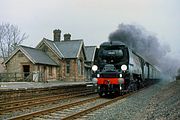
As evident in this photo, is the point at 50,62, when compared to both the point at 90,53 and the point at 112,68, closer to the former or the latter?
the point at 90,53

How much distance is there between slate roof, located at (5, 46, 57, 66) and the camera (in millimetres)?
35469

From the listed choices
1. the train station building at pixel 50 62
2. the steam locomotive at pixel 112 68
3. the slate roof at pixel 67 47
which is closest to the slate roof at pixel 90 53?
the train station building at pixel 50 62

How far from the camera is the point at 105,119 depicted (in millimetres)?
9922

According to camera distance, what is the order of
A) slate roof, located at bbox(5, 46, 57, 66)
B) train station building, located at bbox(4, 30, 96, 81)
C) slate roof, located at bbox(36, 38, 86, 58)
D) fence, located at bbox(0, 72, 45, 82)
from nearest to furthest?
1. fence, located at bbox(0, 72, 45, 82)
2. slate roof, located at bbox(5, 46, 57, 66)
3. train station building, located at bbox(4, 30, 96, 81)
4. slate roof, located at bbox(36, 38, 86, 58)

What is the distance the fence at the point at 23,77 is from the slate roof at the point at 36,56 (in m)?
1.66

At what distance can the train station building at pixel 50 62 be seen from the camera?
35.6 m

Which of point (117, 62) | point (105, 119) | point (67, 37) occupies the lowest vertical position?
point (105, 119)

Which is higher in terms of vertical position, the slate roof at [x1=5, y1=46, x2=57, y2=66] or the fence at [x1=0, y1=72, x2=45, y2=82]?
the slate roof at [x1=5, y1=46, x2=57, y2=66]

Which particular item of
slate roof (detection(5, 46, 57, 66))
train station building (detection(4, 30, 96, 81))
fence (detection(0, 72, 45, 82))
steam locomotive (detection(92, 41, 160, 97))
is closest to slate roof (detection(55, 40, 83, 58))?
train station building (detection(4, 30, 96, 81))

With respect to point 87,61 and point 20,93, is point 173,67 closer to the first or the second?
point 87,61

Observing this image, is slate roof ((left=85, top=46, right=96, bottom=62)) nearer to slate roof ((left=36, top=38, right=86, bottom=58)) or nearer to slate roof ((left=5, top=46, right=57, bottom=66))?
slate roof ((left=36, top=38, right=86, bottom=58))

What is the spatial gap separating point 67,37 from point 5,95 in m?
35.5

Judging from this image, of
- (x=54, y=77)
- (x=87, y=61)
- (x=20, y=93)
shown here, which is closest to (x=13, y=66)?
(x=54, y=77)

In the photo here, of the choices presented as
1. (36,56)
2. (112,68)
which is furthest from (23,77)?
(112,68)
